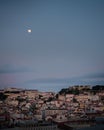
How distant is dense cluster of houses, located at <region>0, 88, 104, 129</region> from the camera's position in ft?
27.3

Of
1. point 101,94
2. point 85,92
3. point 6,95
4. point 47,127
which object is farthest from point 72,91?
point 47,127

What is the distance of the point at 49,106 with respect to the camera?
35.1 ft

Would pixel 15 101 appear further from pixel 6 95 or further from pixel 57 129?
pixel 57 129

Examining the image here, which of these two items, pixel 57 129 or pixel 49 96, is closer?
pixel 57 129

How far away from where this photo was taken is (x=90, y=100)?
1187 centimetres

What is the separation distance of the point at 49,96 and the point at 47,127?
18.1ft

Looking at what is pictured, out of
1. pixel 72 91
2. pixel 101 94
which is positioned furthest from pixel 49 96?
pixel 101 94

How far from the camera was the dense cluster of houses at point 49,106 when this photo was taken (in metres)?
8.31

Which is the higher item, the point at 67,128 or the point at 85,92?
the point at 85,92

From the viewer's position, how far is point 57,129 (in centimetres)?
654

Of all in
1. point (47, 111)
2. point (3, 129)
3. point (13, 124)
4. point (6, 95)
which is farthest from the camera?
point (6, 95)

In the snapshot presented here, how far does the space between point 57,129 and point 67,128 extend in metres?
0.22

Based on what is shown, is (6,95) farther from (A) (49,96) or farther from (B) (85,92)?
(B) (85,92)

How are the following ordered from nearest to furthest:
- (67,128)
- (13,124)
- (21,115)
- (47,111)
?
1. (67,128)
2. (13,124)
3. (21,115)
4. (47,111)
